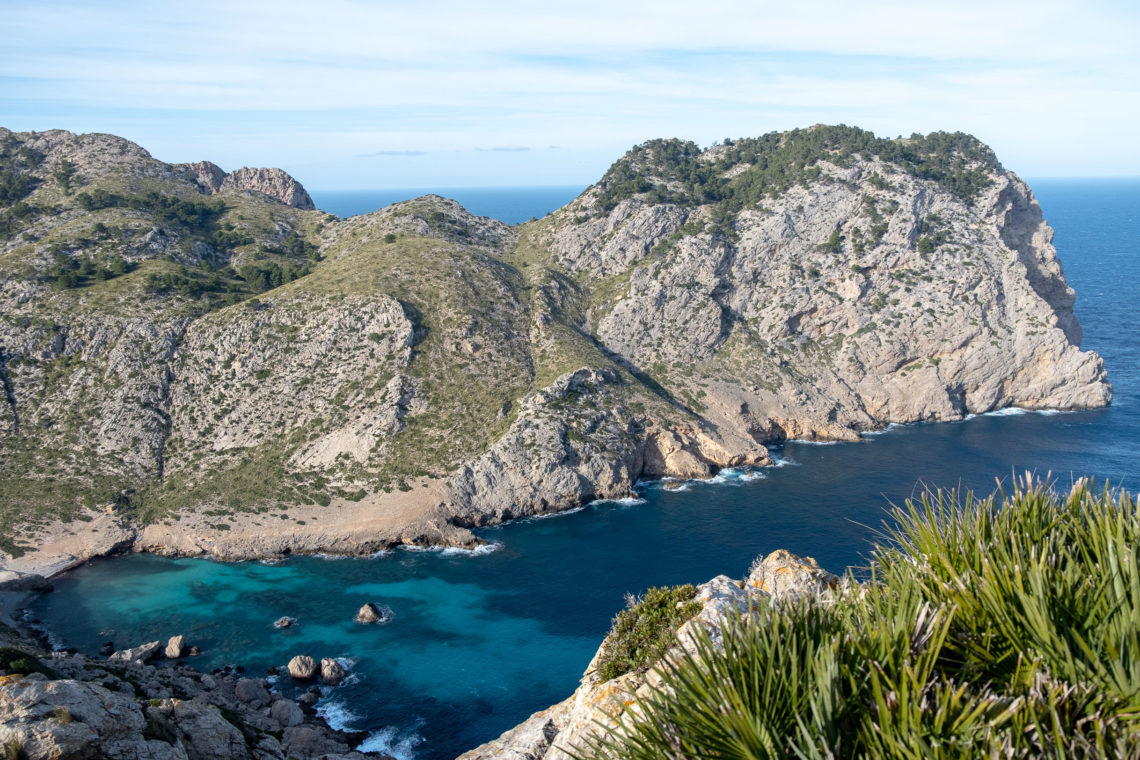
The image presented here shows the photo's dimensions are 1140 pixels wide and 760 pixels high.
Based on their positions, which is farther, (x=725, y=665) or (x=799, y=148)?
(x=799, y=148)

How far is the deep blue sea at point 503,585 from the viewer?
5094 centimetres

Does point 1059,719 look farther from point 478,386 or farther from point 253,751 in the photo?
point 478,386

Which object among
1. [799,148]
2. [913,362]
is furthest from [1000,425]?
[799,148]

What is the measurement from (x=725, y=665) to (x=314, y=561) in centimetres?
6545

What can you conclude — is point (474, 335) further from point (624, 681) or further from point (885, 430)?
point (624, 681)

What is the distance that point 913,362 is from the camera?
106625 mm

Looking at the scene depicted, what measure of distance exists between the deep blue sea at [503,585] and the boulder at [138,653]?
116 inches

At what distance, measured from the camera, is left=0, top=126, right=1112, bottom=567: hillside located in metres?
76.7

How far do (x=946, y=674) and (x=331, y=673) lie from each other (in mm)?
48999

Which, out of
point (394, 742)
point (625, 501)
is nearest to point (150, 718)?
point (394, 742)

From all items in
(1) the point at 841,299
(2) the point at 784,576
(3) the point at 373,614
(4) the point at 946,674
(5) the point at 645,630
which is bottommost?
(3) the point at 373,614

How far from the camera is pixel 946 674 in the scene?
1166 cm

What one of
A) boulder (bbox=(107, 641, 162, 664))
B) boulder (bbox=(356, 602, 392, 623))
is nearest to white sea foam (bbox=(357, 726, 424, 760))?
boulder (bbox=(356, 602, 392, 623))

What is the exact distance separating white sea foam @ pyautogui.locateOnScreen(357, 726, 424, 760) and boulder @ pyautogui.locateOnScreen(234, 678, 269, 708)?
8.33 m
